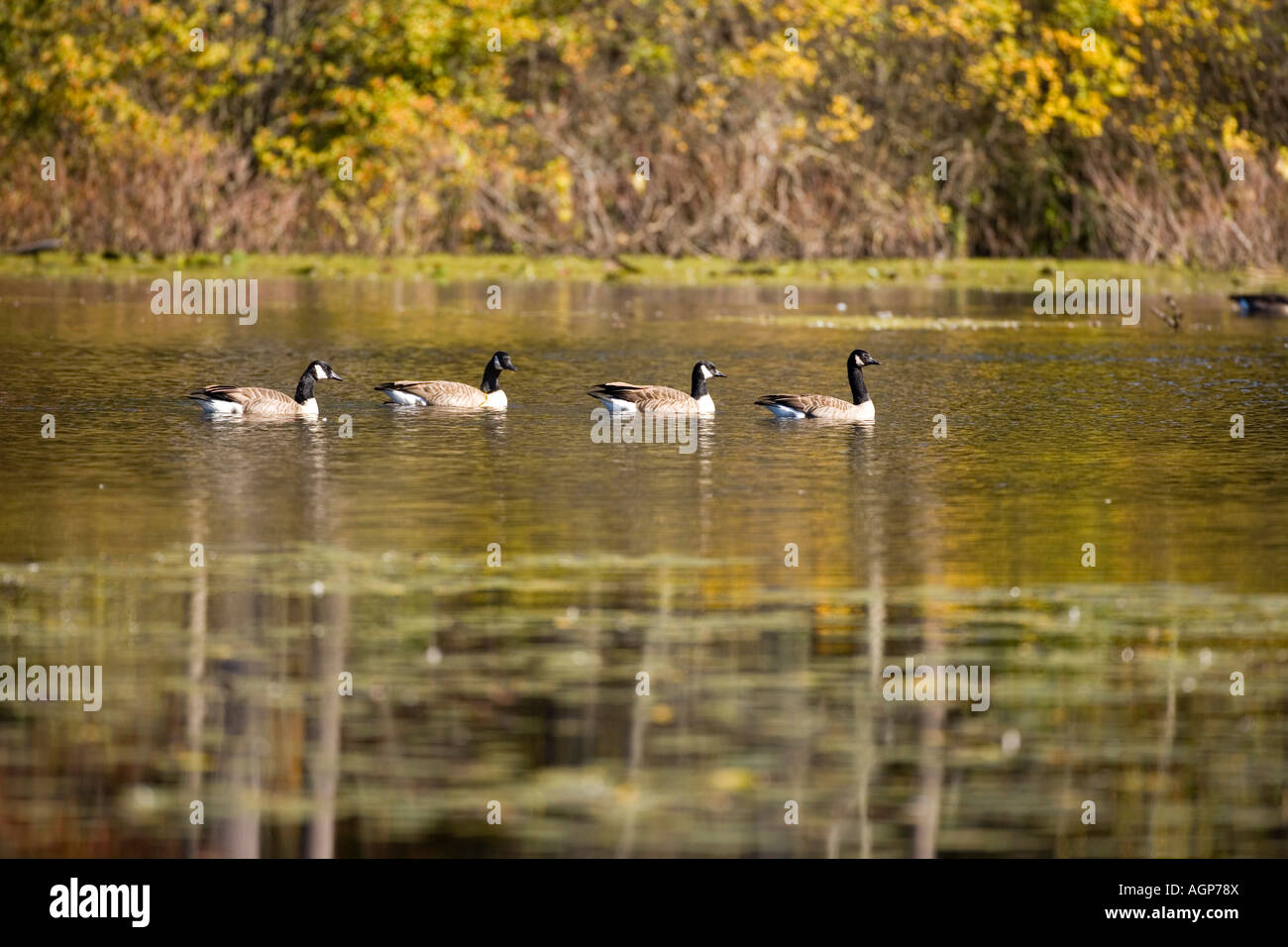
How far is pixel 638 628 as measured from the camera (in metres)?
11.2

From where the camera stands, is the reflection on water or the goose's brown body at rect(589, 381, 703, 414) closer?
the reflection on water

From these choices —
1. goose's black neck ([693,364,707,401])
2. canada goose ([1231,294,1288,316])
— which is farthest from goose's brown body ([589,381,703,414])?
canada goose ([1231,294,1288,316])

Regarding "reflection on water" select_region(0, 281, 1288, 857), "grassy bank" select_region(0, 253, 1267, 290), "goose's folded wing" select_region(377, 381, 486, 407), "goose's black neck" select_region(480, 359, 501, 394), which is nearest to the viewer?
"reflection on water" select_region(0, 281, 1288, 857)

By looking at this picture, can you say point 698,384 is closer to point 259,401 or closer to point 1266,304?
point 259,401

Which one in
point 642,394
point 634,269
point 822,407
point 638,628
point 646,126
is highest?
point 646,126

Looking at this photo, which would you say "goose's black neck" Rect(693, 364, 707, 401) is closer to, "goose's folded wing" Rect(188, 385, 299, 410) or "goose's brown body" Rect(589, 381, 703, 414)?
"goose's brown body" Rect(589, 381, 703, 414)

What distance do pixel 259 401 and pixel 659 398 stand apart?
3416 millimetres

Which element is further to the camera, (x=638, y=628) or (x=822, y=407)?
(x=822, y=407)

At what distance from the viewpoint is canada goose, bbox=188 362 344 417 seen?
20.2 metres

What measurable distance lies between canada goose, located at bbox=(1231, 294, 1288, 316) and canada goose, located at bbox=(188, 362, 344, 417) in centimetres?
1753

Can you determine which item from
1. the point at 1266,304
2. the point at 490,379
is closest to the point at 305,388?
the point at 490,379
